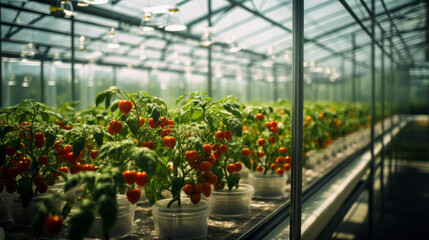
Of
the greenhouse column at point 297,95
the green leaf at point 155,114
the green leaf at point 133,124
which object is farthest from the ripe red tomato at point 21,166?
the greenhouse column at point 297,95

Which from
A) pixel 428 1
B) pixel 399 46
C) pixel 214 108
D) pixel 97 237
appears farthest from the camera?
pixel 399 46

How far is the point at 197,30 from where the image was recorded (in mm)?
7031

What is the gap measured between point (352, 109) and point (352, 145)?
1.27 meters

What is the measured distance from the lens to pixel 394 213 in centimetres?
551

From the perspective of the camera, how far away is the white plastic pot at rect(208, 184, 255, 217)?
4.96 ft

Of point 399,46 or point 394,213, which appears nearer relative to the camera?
point 394,213

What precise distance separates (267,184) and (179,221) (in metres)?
0.83

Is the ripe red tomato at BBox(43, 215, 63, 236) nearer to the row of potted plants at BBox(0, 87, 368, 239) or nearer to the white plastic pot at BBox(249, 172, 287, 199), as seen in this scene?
the row of potted plants at BBox(0, 87, 368, 239)

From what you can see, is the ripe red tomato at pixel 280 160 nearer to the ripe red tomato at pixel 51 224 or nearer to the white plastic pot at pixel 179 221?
the white plastic pot at pixel 179 221

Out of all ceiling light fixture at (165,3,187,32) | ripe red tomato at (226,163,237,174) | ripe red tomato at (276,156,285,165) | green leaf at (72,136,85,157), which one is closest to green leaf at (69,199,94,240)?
green leaf at (72,136,85,157)

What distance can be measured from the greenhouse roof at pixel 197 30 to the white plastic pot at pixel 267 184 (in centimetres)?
113

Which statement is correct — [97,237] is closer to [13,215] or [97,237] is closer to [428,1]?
[13,215]

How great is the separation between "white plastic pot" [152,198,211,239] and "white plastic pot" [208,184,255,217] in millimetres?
293

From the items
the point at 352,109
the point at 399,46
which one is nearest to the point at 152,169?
the point at 352,109
